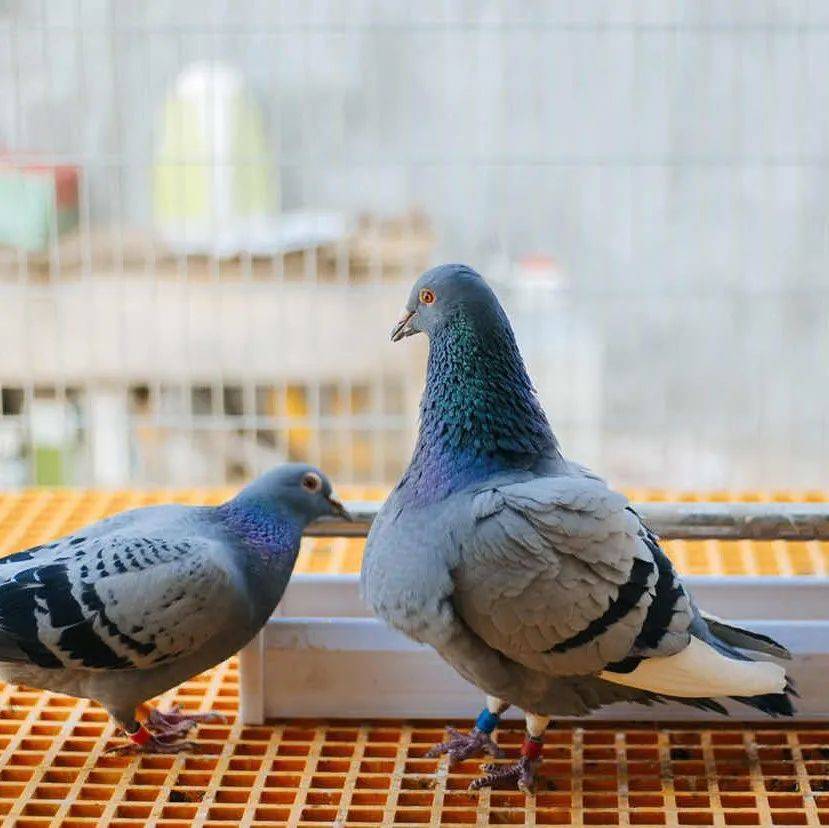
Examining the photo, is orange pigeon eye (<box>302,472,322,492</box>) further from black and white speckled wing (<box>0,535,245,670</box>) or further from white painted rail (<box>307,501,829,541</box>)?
white painted rail (<box>307,501,829,541</box>)

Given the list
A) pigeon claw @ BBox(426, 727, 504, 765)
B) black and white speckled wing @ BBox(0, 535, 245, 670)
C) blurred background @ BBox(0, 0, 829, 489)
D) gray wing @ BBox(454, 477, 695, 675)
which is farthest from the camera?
blurred background @ BBox(0, 0, 829, 489)

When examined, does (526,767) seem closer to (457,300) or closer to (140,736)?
(140,736)

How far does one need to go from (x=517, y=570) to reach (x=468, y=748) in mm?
440

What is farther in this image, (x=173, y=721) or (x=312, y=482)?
(x=312, y=482)

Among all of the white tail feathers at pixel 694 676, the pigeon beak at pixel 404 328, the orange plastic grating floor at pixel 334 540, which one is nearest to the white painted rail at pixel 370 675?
the white tail feathers at pixel 694 676

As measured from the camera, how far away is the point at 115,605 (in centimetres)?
219

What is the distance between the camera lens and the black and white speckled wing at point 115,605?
2.18 meters

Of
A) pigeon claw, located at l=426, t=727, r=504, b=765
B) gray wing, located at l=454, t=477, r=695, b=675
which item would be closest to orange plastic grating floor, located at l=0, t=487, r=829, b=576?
pigeon claw, located at l=426, t=727, r=504, b=765

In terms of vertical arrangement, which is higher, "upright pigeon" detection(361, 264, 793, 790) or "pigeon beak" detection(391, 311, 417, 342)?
"pigeon beak" detection(391, 311, 417, 342)

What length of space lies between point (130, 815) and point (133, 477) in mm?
1841

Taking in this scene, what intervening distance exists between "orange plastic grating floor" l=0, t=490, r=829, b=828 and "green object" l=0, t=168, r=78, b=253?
1507 mm

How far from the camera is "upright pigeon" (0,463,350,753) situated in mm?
2186

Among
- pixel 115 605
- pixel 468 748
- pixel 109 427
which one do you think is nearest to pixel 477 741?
pixel 468 748

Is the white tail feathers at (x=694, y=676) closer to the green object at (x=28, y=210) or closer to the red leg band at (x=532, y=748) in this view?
the red leg band at (x=532, y=748)
